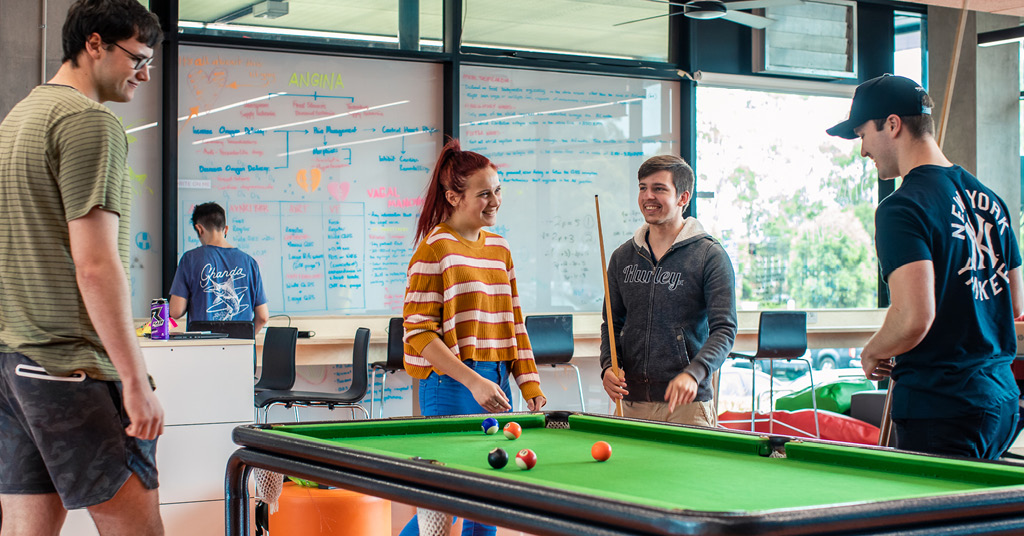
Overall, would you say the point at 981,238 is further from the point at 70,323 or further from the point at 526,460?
the point at 70,323

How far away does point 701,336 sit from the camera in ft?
9.91

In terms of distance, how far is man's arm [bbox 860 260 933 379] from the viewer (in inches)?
80.6

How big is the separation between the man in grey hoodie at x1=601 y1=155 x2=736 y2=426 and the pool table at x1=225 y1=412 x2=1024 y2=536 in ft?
2.07

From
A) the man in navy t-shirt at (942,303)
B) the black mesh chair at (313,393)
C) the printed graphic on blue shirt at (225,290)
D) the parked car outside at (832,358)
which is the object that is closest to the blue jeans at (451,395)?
the man in navy t-shirt at (942,303)

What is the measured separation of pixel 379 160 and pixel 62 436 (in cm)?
460

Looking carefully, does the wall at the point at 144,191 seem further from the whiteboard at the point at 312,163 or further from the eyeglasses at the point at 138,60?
the eyeglasses at the point at 138,60

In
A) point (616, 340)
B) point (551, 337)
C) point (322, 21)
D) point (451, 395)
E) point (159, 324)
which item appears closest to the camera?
point (451, 395)

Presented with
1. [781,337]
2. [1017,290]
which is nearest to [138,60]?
[1017,290]

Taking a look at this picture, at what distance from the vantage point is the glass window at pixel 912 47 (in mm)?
7996

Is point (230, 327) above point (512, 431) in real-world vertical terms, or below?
above

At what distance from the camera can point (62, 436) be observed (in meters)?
1.88

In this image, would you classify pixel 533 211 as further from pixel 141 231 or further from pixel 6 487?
pixel 6 487

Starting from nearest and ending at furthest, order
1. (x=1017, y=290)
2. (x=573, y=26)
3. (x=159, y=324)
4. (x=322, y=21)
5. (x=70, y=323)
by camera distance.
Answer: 1. (x=70, y=323)
2. (x=1017, y=290)
3. (x=159, y=324)
4. (x=322, y=21)
5. (x=573, y=26)

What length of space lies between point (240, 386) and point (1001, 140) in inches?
270
